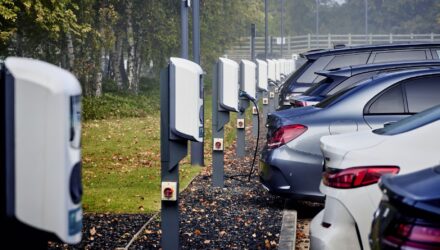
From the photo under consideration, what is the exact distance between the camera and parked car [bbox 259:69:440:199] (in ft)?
32.8

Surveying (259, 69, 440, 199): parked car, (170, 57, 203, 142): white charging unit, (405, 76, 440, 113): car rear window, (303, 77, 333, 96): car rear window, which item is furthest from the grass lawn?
(170, 57, 203, 142): white charging unit

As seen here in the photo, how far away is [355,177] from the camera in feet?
21.5

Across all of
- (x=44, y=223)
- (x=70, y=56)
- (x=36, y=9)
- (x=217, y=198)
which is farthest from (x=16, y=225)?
(x=70, y=56)

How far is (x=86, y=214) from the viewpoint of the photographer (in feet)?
33.7

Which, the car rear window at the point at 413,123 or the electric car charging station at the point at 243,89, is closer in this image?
the car rear window at the point at 413,123

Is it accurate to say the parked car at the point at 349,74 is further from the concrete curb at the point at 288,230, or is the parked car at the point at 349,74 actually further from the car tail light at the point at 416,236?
the car tail light at the point at 416,236

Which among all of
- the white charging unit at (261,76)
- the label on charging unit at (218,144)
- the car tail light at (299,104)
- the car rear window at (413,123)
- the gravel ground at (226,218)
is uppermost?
the car rear window at (413,123)

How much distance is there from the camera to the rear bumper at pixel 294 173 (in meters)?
10.0

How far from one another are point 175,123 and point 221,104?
17.4 feet

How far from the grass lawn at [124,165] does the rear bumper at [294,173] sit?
4.72 ft

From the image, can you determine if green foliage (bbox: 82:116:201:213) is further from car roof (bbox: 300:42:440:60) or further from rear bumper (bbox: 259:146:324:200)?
car roof (bbox: 300:42:440:60)

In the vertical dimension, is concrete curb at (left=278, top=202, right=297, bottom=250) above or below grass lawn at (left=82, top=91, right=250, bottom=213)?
above

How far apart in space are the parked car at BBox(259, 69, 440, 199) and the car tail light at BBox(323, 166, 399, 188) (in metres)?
3.29

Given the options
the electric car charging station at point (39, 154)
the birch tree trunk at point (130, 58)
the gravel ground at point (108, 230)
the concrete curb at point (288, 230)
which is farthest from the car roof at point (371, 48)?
the birch tree trunk at point (130, 58)
